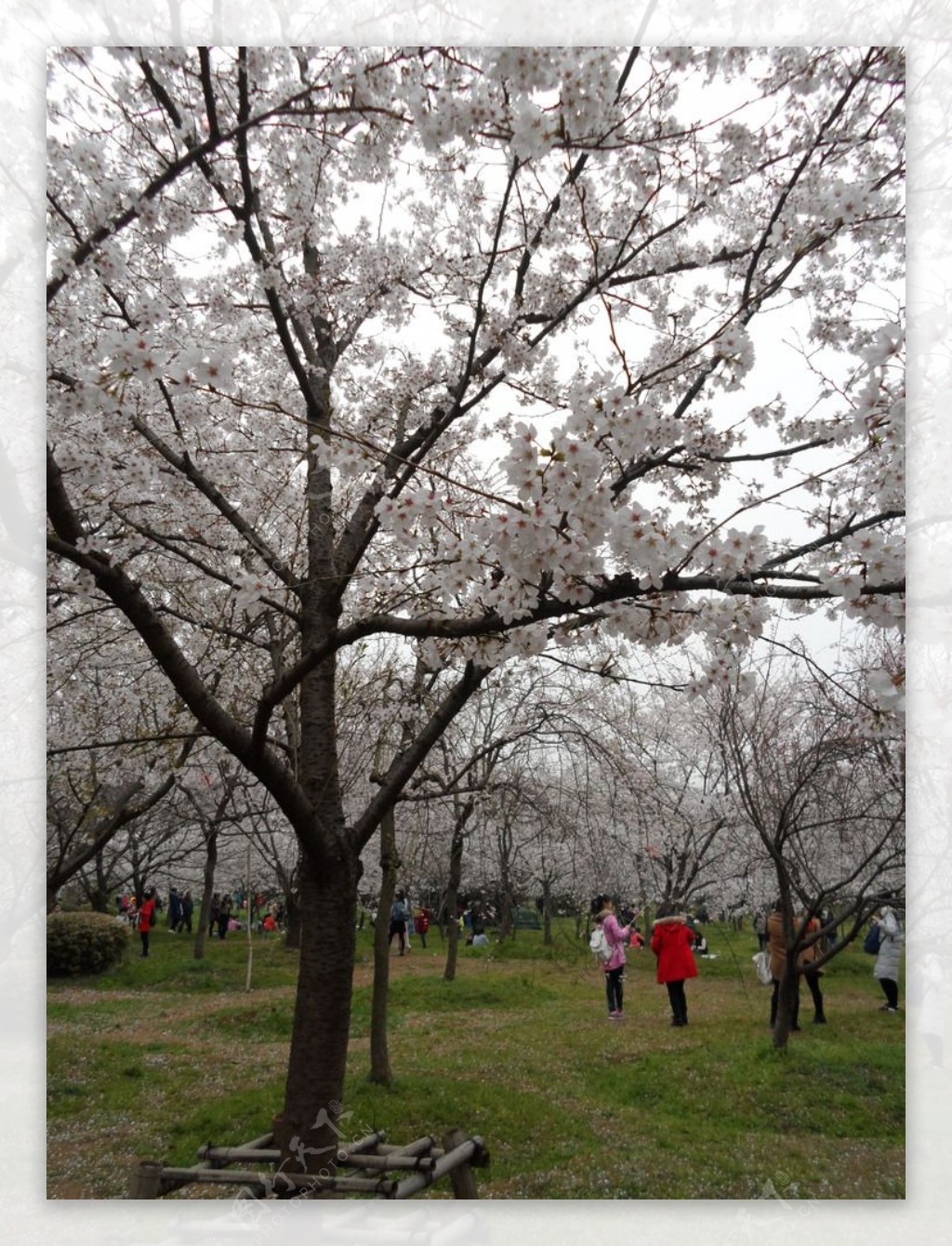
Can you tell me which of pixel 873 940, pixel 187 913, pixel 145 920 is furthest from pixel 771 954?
pixel 187 913

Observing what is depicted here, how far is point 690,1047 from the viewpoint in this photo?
3178 millimetres

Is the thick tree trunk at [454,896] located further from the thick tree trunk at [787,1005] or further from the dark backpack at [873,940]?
the dark backpack at [873,940]

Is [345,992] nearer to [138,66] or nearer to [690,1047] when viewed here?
[690,1047]

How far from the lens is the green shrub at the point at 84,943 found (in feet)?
10.3

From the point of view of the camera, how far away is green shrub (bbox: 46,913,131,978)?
3.13 metres

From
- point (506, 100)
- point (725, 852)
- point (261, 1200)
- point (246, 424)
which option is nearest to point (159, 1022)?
point (261, 1200)

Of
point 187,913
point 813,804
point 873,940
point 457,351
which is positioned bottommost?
point 187,913

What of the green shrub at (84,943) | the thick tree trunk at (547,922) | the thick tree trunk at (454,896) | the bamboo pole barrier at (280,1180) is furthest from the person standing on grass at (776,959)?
the thick tree trunk at (547,922)

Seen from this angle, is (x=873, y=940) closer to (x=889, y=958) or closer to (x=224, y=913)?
(x=889, y=958)

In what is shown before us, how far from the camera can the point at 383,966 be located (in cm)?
332

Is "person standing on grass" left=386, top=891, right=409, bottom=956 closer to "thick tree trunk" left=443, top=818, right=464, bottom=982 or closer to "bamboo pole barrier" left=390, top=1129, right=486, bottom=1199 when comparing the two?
"thick tree trunk" left=443, top=818, right=464, bottom=982

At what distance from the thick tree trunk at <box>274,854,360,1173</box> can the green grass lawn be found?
14.5 inches

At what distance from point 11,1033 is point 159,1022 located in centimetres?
175

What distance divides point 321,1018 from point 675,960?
7.41 ft
